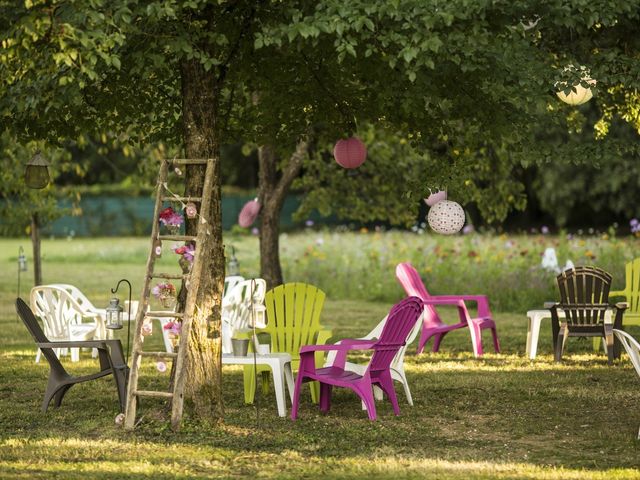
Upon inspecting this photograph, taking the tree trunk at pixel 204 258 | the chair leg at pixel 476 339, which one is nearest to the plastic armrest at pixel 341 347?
the tree trunk at pixel 204 258

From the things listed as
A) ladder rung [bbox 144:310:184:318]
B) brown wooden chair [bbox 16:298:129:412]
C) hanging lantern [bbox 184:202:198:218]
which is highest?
hanging lantern [bbox 184:202:198:218]

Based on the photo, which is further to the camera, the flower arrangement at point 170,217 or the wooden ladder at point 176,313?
the flower arrangement at point 170,217

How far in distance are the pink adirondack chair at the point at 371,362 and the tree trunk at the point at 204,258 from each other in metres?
0.63

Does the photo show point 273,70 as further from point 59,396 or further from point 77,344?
point 59,396

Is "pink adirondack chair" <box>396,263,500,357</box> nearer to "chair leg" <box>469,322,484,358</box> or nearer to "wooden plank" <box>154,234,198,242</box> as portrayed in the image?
"chair leg" <box>469,322,484,358</box>

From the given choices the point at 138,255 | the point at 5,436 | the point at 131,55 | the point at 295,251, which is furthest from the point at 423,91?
the point at 138,255

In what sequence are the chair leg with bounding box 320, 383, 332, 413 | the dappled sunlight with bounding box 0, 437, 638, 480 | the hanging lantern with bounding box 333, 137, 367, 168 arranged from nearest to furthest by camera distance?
the dappled sunlight with bounding box 0, 437, 638, 480 → the chair leg with bounding box 320, 383, 332, 413 → the hanging lantern with bounding box 333, 137, 367, 168

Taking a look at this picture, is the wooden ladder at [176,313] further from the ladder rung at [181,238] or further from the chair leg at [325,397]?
the chair leg at [325,397]

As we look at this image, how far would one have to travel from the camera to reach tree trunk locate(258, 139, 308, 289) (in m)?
15.4

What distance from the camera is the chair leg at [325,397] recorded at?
8406mm

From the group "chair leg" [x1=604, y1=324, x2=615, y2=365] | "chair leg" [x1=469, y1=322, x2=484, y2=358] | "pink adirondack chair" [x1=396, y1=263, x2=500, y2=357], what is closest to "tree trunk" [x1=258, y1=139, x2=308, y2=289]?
"pink adirondack chair" [x1=396, y1=263, x2=500, y2=357]

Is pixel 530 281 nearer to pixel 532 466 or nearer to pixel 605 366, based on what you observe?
pixel 605 366

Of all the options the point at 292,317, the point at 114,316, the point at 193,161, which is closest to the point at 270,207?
the point at 292,317

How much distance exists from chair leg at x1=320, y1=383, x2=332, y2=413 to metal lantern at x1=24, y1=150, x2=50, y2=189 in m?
4.08
